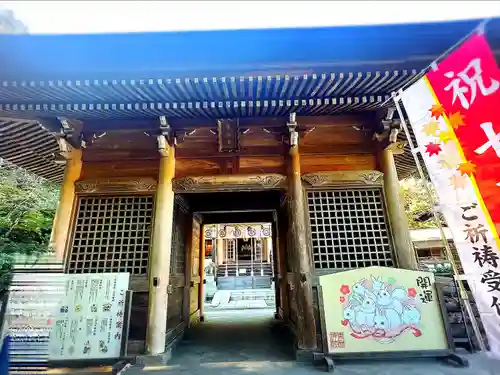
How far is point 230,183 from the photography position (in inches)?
237

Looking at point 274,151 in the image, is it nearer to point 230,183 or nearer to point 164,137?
point 230,183

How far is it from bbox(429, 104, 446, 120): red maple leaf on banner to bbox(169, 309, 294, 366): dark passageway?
4637 mm

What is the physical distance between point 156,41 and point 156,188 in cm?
290

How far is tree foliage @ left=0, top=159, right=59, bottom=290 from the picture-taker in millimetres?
5523

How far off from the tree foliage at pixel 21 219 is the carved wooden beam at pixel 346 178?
5207mm

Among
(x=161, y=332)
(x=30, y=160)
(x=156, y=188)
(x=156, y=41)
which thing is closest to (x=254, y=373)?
(x=161, y=332)

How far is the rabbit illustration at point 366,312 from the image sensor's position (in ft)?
16.2

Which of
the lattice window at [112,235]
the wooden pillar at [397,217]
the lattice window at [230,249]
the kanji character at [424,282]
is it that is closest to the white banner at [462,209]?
the kanji character at [424,282]

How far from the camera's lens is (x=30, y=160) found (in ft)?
24.0

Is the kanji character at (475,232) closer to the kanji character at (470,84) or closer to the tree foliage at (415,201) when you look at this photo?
the kanji character at (470,84)

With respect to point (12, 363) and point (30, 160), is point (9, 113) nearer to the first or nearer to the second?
point (30, 160)

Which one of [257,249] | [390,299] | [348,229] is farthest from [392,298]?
[257,249]

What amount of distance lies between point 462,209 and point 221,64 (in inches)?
144

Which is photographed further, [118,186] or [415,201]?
[415,201]
